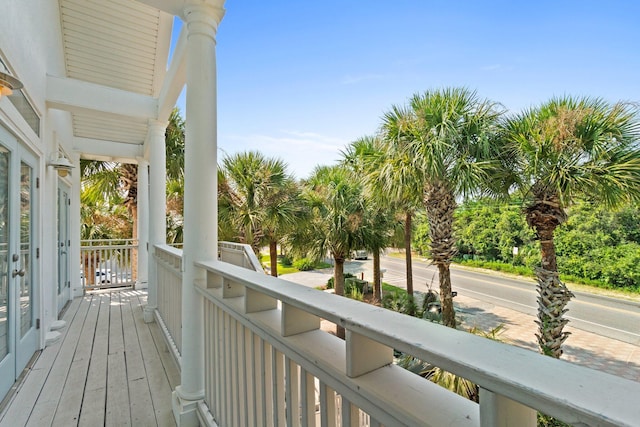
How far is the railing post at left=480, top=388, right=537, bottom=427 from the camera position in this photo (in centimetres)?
46

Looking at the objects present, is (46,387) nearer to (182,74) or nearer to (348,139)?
(182,74)

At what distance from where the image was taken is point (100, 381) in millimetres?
Answer: 2486

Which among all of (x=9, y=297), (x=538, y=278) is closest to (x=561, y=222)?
(x=538, y=278)

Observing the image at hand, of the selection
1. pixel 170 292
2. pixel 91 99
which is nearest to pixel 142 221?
pixel 91 99

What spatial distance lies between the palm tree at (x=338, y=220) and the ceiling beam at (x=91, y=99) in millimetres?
5144

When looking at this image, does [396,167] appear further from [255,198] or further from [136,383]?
[136,383]

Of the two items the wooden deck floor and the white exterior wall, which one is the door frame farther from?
the wooden deck floor

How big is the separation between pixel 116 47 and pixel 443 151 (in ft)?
16.9

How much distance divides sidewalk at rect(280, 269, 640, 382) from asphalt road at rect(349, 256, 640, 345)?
63 centimetres

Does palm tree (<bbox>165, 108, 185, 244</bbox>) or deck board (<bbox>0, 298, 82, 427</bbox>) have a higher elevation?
palm tree (<bbox>165, 108, 185, 244</bbox>)

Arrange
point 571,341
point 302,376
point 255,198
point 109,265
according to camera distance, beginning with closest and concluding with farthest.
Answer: point 302,376
point 109,265
point 255,198
point 571,341

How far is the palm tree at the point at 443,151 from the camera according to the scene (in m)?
5.57

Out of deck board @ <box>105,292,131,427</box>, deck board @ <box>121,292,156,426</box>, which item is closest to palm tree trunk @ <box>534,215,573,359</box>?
deck board @ <box>121,292,156,426</box>

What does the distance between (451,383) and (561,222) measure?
358 centimetres
